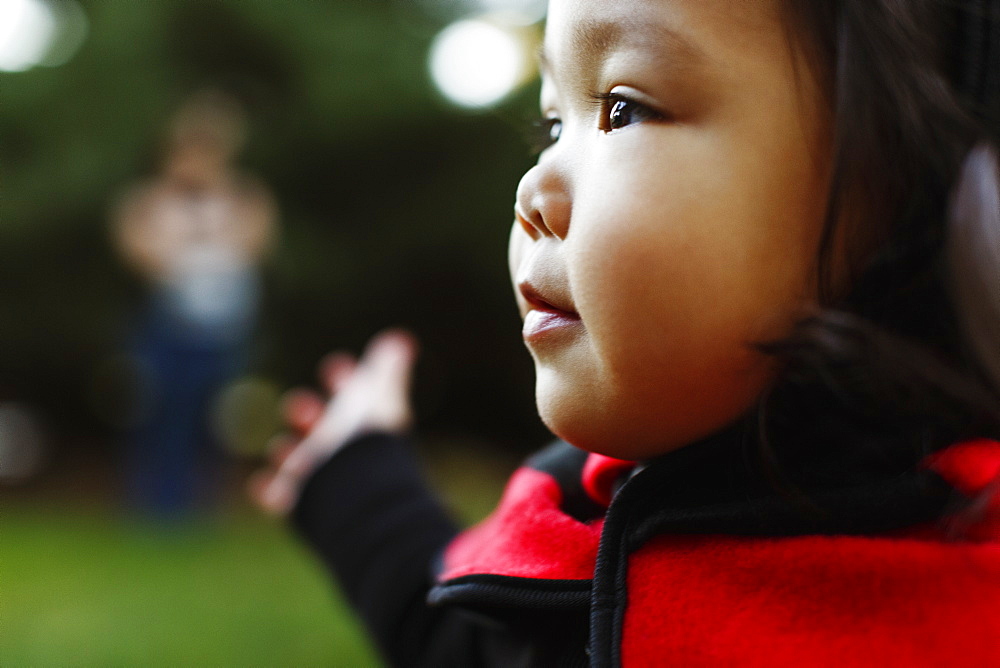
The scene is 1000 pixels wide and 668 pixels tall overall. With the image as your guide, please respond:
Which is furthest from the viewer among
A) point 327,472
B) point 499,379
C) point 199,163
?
point 499,379

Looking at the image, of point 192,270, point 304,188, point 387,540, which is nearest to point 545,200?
point 387,540

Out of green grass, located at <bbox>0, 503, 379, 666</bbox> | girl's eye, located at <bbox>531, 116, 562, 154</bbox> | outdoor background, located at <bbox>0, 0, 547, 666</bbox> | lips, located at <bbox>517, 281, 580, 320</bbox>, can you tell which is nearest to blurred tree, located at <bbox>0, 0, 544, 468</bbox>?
outdoor background, located at <bbox>0, 0, 547, 666</bbox>

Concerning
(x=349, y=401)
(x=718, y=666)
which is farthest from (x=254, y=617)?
(x=718, y=666)

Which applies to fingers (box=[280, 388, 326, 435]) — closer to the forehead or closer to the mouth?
the mouth

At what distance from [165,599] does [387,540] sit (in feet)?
3.79

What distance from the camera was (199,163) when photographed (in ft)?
8.98

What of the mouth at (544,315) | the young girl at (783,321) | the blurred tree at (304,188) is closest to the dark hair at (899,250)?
the young girl at (783,321)

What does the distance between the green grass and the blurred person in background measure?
353mm

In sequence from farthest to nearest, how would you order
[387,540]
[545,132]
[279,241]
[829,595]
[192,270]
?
[279,241], [192,270], [387,540], [545,132], [829,595]

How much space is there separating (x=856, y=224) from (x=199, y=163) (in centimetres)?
259

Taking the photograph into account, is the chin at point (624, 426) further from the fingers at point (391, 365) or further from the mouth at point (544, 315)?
the fingers at point (391, 365)

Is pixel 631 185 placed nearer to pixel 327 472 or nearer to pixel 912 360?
pixel 912 360

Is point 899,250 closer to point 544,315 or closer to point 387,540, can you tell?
point 544,315

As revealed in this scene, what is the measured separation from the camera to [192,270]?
2.72 m
